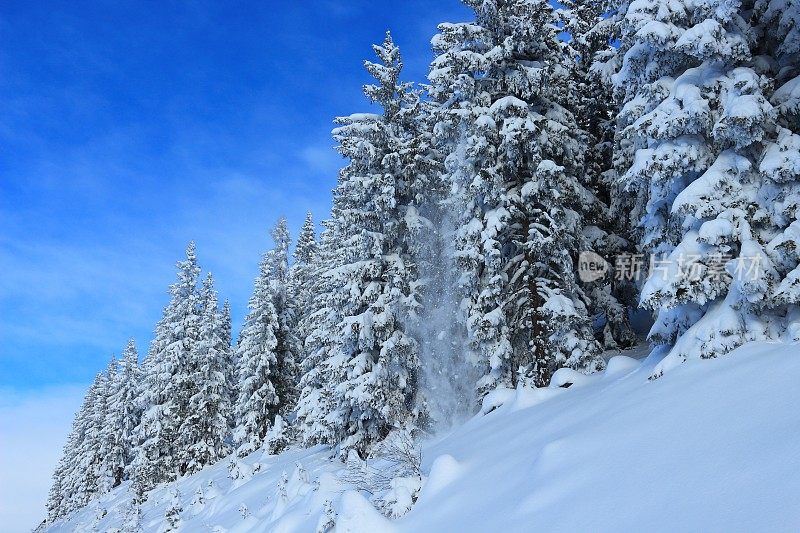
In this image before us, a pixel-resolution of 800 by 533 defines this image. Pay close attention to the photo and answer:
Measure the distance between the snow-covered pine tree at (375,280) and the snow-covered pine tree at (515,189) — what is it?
271 centimetres

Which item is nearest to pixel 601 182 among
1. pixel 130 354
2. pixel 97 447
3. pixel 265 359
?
pixel 265 359

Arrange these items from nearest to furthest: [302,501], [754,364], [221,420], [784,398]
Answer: [784,398] < [754,364] < [302,501] < [221,420]

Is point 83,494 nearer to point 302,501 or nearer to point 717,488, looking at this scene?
point 302,501

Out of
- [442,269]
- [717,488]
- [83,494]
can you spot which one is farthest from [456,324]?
[83,494]

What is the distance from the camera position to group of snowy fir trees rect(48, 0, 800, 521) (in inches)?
422

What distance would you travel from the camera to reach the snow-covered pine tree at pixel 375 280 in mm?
19469

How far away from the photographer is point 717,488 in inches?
183

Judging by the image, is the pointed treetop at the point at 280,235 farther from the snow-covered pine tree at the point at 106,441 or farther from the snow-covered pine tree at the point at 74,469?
the snow-covered pine tree at the point at 74,469

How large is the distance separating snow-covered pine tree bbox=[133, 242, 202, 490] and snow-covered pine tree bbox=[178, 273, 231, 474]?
1.71 feet

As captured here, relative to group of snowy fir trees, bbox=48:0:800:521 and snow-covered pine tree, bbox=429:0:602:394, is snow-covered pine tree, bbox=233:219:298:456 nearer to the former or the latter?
group of snowy fir trees, bbox=48:0:800:521

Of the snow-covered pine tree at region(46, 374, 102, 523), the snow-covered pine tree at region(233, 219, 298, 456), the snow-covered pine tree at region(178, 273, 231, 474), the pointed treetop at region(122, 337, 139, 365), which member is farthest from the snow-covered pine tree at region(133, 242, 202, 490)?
the snow-covered pine tree at region(46, 374, 102, 523)

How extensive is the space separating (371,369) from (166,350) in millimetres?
23653

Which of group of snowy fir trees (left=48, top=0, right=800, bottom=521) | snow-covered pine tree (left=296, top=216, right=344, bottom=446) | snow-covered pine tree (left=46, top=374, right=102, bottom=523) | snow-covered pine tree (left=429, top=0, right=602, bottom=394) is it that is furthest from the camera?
snow-covered pine tree (left=46, top=374, right=102, bottom=523)

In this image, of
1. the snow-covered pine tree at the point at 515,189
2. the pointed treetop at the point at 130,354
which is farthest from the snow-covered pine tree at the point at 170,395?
the snow-covered pine tree at the point at 515,189
